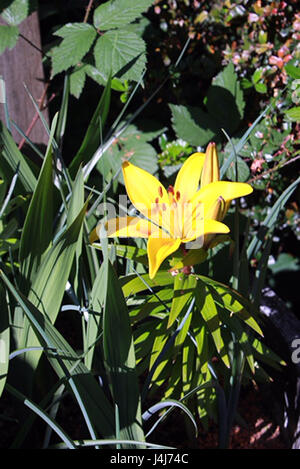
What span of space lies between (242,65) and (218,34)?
154mm

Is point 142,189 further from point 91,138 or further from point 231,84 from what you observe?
point 231,84

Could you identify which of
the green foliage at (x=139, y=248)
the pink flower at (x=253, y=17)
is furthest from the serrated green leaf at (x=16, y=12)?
the pink flower at (x=253, y=17)

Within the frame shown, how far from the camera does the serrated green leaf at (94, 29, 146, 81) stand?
1185 millimetres

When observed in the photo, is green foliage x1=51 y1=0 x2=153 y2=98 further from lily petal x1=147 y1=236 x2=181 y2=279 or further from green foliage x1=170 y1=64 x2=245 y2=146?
lily petal x1=147 y1=236 x2=181 y2=279

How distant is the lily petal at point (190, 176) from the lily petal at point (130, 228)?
3.9 inches

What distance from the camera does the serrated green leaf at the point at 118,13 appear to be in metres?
1.24

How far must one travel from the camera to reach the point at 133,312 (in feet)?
3.16

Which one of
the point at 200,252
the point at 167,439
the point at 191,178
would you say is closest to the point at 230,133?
the point at 191,178

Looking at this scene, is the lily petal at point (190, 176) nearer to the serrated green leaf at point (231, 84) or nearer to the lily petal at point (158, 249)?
the lily petal at point (158, 249)

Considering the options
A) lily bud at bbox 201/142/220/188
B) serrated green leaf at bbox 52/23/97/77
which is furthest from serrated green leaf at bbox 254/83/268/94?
lily bud at bbox 201/142/220/188

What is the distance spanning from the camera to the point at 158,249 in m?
0.80

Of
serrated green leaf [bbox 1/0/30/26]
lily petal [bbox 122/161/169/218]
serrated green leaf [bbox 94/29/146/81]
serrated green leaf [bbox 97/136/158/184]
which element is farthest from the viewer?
serrated green leaf [bbox 97/136/158/184]

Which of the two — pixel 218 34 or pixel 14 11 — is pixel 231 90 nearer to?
pixel 218 34

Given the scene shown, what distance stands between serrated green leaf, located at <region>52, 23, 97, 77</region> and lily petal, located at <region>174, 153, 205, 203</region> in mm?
444
